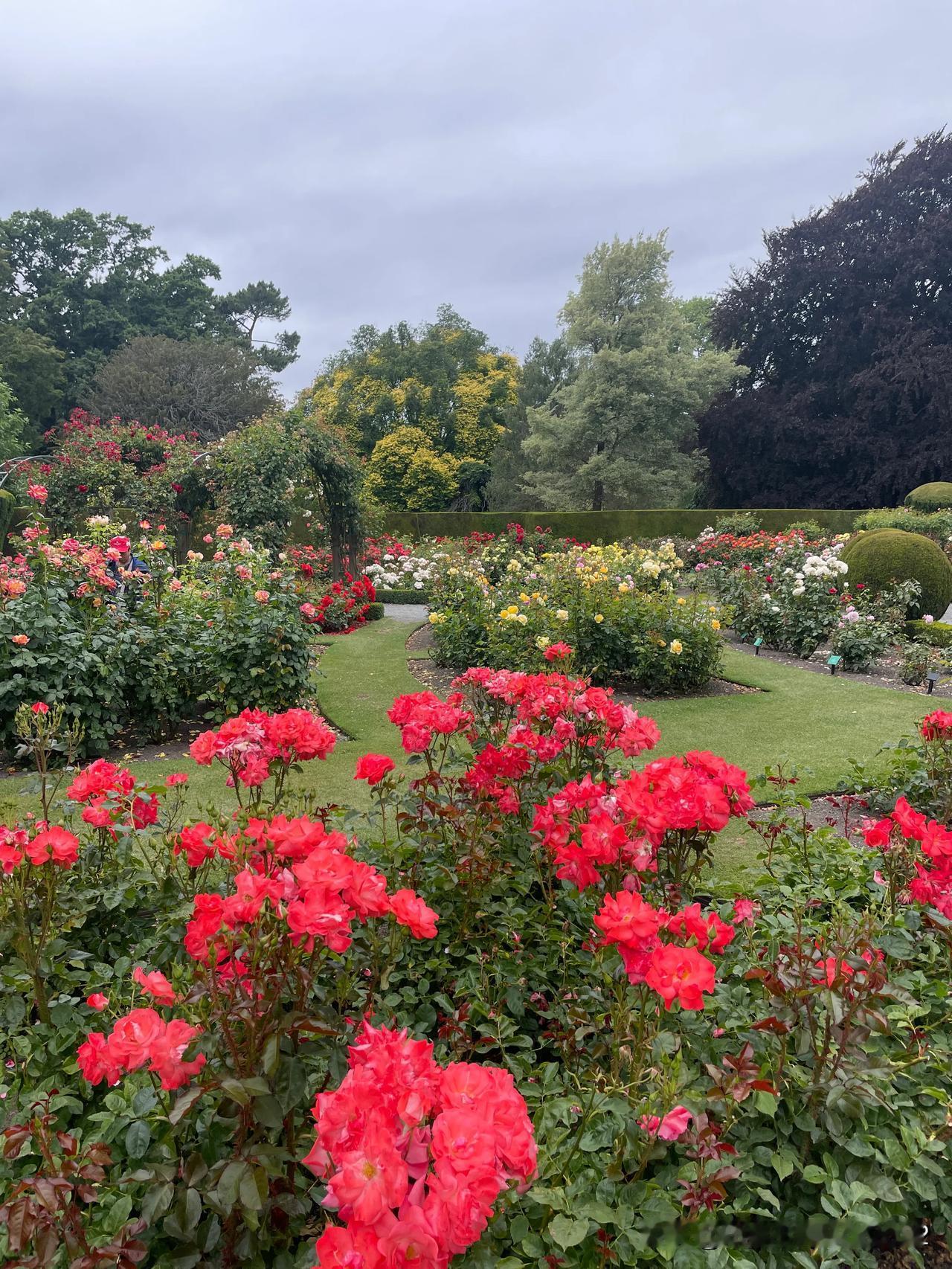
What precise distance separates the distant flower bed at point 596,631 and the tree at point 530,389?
20.2m

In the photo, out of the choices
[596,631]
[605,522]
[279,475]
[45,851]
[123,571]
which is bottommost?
[596,631]

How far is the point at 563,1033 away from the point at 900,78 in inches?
349

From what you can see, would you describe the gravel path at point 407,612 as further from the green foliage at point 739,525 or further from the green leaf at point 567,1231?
the green leaf at point 567,1231

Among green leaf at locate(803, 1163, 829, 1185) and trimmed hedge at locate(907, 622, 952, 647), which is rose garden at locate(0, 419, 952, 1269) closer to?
green leaf at locate(803, 1163, 829, 1185)

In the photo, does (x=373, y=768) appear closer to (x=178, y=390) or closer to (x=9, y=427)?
(x=178, y=390)

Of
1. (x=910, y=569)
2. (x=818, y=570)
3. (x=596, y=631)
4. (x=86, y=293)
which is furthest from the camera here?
(x=86, y=293)

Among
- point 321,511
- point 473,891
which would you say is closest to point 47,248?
point 321,511

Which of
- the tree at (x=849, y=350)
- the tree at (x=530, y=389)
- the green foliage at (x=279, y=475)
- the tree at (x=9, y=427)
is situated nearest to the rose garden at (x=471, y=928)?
the green foliage at (x=279, y=475)

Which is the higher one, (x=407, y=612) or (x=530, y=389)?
(x=530, y=389)

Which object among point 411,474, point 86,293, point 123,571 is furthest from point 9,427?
point 123,571

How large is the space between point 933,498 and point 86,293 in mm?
33932

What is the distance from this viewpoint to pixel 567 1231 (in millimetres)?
1091

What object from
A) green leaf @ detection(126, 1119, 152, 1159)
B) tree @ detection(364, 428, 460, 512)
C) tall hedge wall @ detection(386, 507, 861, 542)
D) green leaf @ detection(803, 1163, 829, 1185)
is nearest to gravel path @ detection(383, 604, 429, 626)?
tall hedge wall @ detection(386, 507, 861, 542)

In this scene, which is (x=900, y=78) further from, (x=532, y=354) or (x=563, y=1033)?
(x=532, y=354)
